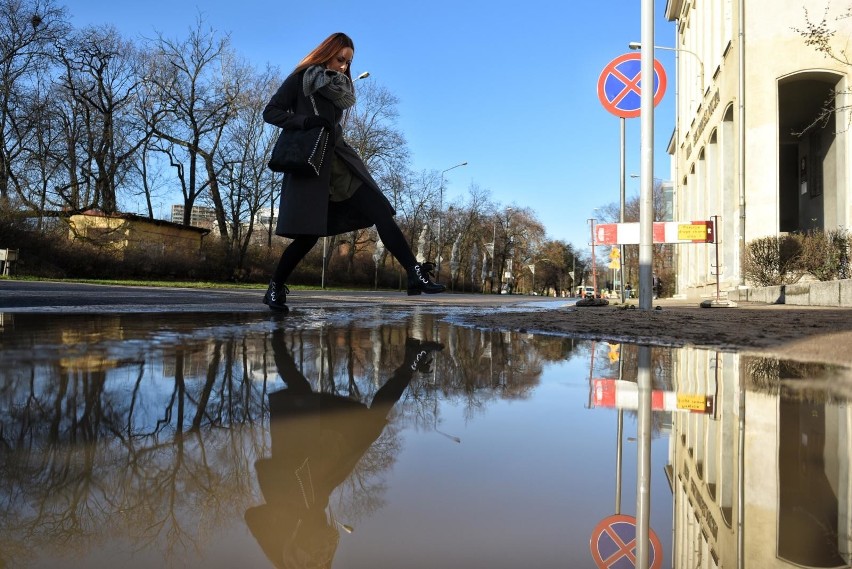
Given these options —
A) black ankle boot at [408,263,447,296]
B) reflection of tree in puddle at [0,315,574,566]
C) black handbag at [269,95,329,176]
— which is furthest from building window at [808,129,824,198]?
reflection of tree in puddle at [0,315,574,566]

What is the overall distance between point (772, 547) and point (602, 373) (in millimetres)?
1635

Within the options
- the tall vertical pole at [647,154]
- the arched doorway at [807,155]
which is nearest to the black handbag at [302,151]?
the tall vertical pole at [647,154]

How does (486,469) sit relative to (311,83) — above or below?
below

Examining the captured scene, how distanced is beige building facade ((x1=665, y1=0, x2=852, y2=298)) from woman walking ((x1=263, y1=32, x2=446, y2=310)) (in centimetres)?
1501

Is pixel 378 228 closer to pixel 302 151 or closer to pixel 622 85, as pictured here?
pixel 302 151

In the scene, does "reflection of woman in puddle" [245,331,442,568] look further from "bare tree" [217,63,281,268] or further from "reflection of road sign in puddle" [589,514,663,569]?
"bare tree" [217,63,281,268]

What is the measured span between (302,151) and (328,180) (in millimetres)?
372

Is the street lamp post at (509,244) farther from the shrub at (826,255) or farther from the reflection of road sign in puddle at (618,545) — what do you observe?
the reflection of road sign in puddle at (618,545)

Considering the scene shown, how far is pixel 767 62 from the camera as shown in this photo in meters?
19.9

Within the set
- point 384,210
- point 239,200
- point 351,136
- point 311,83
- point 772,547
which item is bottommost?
point 772,547

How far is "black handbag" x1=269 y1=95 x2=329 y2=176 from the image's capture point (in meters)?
4.70

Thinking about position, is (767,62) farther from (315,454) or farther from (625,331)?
(315,454)

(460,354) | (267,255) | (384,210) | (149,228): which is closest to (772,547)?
(460,354)

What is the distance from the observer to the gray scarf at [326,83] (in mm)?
4922
